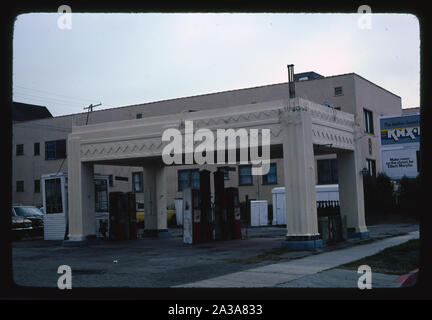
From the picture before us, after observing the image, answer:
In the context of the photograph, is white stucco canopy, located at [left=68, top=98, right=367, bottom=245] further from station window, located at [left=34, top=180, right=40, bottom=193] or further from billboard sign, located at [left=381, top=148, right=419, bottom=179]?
station window, located at [left=34, top=180, right=40, bottom=193]

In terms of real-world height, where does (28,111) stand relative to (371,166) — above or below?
above

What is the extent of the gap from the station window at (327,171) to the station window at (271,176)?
361 centimetres

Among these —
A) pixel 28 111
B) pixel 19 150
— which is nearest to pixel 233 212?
pixel 19 150

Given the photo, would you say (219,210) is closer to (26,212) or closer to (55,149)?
(26,212)

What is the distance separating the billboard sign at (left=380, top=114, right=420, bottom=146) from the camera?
3591cm

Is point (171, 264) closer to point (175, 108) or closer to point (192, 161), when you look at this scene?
point (192, 161)

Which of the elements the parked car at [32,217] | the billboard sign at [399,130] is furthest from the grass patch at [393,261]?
the billboard sign at [399,130]

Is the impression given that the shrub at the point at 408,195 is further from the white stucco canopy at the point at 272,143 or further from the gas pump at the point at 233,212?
the gas pump at the point at 233,212

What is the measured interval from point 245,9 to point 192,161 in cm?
1619

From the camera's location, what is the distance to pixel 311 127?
1775 cm

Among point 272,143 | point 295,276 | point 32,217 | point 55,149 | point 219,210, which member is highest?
point 55,149

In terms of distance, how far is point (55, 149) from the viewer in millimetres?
48000

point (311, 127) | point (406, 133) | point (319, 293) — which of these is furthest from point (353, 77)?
point (319, 293)

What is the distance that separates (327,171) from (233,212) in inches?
666
